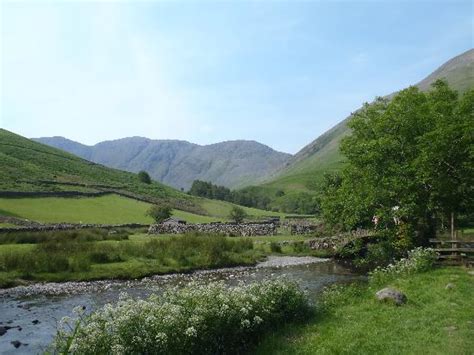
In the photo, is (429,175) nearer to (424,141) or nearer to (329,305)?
(424,141)

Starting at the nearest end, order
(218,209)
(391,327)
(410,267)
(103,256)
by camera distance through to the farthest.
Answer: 1. (391,327)
2. (410,267)
3. (103,256)
4. (218,209)

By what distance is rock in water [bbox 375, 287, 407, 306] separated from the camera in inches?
756

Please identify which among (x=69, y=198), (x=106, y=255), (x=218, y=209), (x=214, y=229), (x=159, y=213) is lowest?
(x=214, y=229)

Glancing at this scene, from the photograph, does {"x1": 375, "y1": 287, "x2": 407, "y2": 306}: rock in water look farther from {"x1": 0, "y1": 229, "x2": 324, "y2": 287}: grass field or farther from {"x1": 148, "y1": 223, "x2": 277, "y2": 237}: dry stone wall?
{"x1": 148, "y1": 223, "x2": 277, "y2": 237}: dry stone wall

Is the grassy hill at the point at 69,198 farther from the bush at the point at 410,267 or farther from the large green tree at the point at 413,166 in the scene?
the bush at the point at 410,267

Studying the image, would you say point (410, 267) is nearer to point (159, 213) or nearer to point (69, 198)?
point (159, 213)

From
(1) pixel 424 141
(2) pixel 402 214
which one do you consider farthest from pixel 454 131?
(2) pixel 402 214

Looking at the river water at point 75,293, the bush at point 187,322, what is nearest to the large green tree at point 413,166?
the river water at point 75,293

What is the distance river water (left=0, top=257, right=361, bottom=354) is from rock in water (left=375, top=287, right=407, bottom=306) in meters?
3.57

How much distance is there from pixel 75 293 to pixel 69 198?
6795cm

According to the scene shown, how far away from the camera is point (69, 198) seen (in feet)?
315

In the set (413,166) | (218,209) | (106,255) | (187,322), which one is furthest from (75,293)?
(218,209)

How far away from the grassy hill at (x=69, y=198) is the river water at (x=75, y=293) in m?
45.4

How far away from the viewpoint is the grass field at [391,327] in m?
14.3
